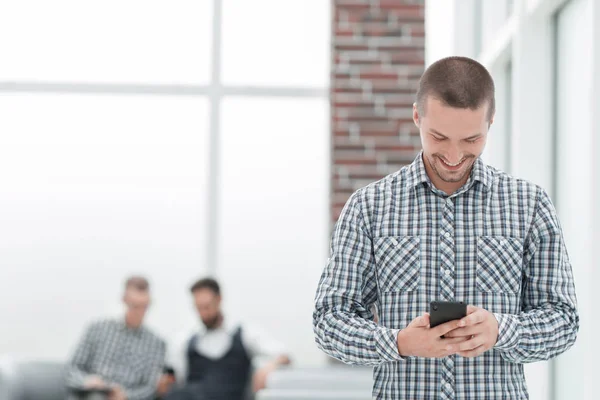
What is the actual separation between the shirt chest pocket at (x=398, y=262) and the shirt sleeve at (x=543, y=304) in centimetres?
18

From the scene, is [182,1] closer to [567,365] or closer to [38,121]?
[38,121]

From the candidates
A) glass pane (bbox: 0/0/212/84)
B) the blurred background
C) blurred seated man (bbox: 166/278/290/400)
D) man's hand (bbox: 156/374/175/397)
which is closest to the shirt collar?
blurred seated man (bbox: 166/278/290/400)

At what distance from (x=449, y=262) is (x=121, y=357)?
390 cm

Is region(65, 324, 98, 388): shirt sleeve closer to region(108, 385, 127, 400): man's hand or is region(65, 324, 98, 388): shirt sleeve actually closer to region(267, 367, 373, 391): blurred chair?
region(108, 385, 127, 400): man's hand

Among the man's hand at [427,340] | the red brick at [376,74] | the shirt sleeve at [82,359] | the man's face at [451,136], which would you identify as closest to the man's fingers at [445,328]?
the man's hand at [427,340]

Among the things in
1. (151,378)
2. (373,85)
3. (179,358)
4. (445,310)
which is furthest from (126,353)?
(445,310)

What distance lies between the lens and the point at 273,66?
20.5ft

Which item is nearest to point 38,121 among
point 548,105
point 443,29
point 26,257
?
point 26,257

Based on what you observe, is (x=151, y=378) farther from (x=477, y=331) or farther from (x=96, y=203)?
(x=477, y=331)

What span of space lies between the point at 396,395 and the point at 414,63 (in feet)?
13.9

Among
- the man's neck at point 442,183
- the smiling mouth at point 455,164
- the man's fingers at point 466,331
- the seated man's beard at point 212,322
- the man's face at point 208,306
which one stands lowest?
the seated man's beard at point 212,322

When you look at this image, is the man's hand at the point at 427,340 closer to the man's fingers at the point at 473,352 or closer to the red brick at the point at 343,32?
the man's fingers at the point at 473,352

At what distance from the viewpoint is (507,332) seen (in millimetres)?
1554

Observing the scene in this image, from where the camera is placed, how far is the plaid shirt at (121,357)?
521 centimetres
